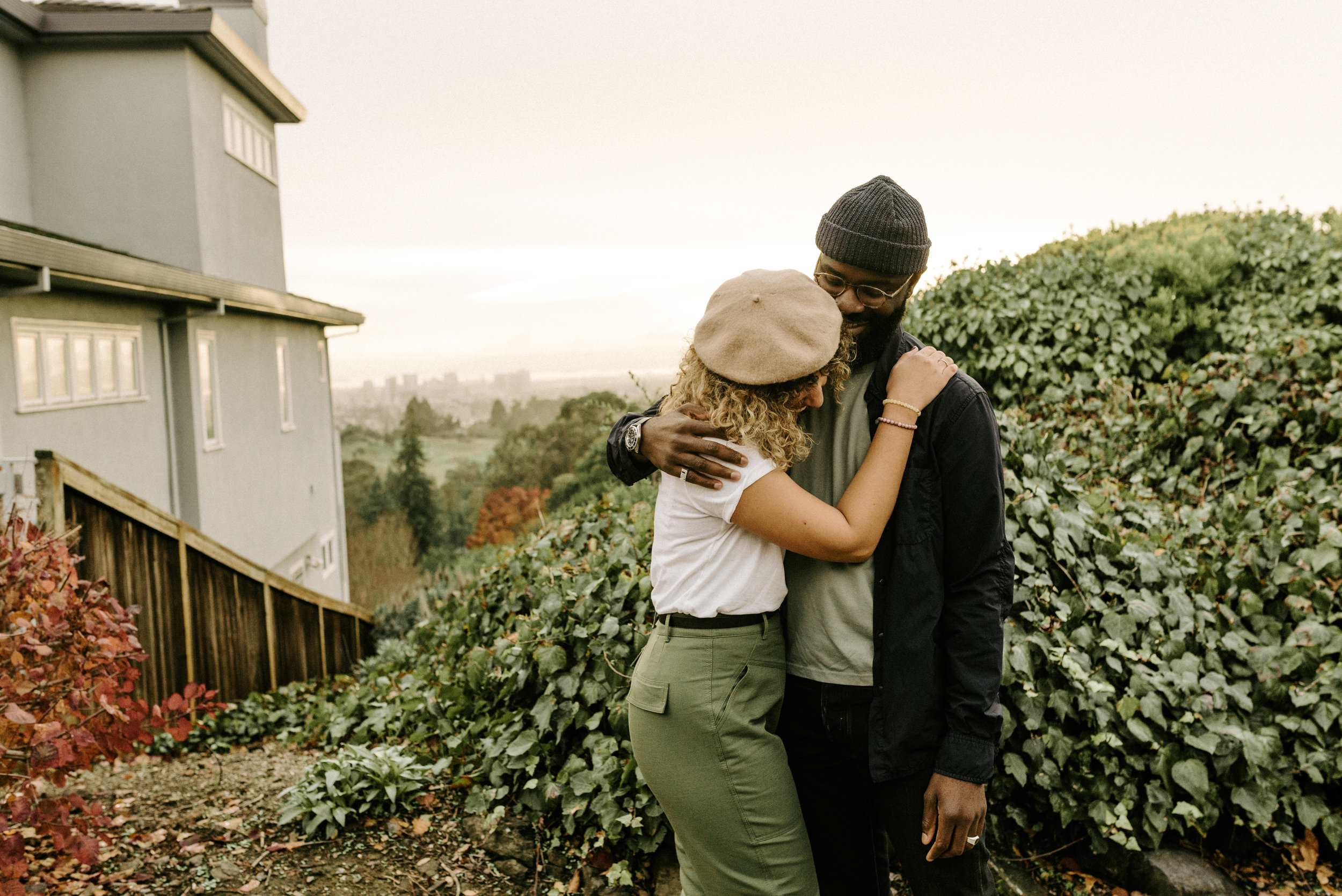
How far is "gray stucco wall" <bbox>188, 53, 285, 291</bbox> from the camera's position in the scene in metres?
11.7

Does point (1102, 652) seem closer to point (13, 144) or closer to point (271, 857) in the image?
point (271, 857)

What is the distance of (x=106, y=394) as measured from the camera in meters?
8.88

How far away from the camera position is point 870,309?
1.89m

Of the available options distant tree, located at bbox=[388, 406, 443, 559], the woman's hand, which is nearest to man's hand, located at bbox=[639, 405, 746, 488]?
the woman's hand

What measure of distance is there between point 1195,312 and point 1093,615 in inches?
217

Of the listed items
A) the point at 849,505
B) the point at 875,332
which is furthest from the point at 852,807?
the point at 875,332

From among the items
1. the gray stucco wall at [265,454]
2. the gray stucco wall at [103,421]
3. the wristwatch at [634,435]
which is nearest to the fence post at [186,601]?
the gray stucco wall at [103,421]

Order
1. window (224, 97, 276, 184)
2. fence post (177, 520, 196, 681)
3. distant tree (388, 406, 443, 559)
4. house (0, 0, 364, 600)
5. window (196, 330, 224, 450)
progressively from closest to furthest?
fence post (177, 520, 196, 681) < house (0, 0, 364, 600) < window (196, 330, 224, 450) < window (224, 97, 276, 184) < distant tree (388, 406, 443, 559)

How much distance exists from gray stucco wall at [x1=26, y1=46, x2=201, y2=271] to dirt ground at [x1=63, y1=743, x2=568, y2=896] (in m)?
10.1

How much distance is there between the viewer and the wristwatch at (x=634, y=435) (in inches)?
81.5

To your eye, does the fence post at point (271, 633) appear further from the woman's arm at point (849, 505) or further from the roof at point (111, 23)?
the roof at point (111, 23)

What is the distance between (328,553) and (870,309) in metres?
17.0

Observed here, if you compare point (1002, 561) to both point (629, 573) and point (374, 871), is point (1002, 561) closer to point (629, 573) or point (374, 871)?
point (629, 573)

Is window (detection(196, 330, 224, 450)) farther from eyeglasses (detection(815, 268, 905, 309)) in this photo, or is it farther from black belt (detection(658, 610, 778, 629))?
eyeglasses (detection(815, 268, 905, 309))
